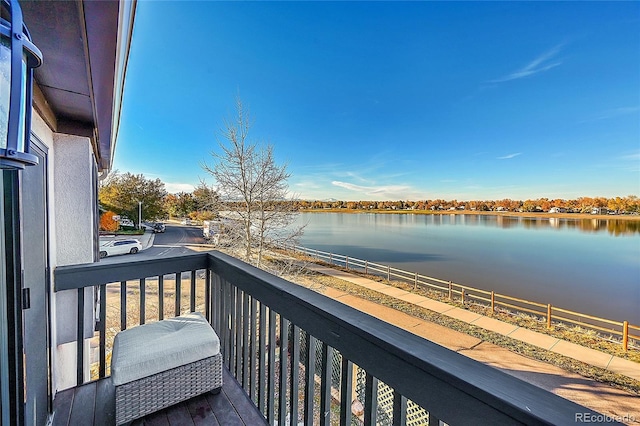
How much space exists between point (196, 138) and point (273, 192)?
19.2 feet

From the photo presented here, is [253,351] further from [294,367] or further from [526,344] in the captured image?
[526,344]

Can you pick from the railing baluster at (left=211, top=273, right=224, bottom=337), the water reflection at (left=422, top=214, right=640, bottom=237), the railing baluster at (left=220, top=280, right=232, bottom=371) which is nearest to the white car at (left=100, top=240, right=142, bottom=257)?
the railing baluster at (left=211, top=273, right=224, bottom=337)

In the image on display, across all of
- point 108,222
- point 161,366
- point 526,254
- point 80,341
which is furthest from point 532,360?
point 108,222

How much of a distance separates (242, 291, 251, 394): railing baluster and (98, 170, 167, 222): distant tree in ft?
38.5

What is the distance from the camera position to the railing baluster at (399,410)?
698 mm

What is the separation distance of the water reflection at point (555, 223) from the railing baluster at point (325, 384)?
53.7ft

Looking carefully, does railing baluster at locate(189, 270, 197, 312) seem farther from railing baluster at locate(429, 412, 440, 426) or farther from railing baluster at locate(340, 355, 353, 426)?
railing baluster at locate(429, 412, 440, 426)

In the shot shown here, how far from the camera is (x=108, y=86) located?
1172 mm

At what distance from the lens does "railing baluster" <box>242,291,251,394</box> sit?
1.49m

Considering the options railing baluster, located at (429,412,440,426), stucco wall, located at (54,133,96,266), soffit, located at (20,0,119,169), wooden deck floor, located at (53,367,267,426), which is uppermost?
soffit, located at (20,0,119,169)

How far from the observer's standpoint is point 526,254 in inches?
639

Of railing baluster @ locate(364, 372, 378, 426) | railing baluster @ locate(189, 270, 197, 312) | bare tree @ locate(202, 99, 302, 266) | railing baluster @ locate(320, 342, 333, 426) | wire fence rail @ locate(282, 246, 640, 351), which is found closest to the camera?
railing baluster @ locate(364, 372, 378, 426)

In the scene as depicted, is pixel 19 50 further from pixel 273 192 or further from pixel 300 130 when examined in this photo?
pixel 300 130

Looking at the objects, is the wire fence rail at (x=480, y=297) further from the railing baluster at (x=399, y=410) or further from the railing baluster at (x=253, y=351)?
the railing baluster at (x=399, y=410)
